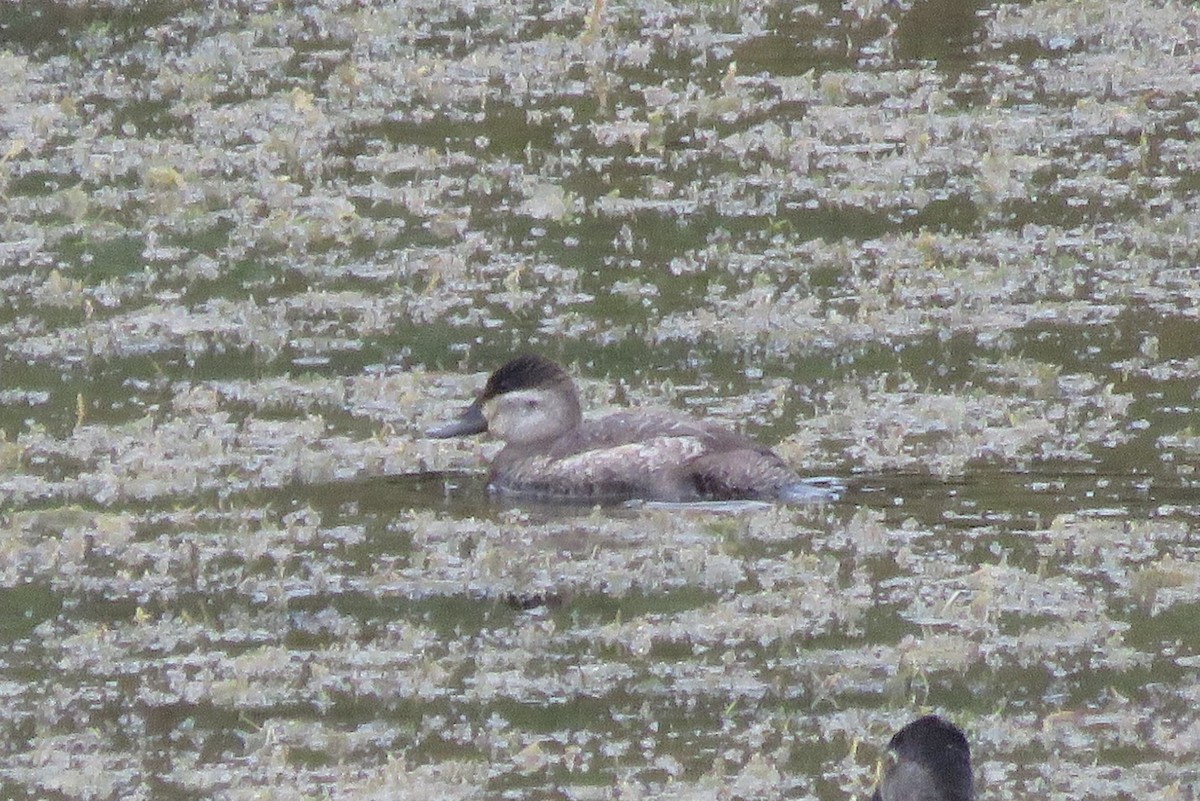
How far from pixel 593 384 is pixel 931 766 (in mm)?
7381

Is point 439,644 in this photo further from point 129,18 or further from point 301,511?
point 129,18

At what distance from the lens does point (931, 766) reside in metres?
6.88

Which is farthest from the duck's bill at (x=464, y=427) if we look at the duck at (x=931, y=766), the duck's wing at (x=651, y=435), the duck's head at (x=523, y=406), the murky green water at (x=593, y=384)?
the duck at (x=931, y=766)

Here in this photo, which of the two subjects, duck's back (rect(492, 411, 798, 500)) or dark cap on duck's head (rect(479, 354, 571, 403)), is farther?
dark cap on duck's head (rect(479, 354, 571, 403))

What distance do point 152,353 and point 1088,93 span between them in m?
8.41

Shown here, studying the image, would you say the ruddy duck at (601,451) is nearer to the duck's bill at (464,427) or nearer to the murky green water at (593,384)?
the duck's bill at (464,427)

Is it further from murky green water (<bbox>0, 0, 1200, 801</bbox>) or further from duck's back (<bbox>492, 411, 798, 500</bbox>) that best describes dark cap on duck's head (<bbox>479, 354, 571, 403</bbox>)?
murky green water (<bbox>0, 0, 1200, 801</bbox>)

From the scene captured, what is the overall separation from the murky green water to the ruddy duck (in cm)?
26

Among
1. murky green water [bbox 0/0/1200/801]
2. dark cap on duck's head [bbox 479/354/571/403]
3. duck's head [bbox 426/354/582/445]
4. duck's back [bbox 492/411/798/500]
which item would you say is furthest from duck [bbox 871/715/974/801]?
dark cap on duck's head [bbox 479/354/571/403]

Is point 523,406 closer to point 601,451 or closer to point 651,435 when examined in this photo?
point 601,451

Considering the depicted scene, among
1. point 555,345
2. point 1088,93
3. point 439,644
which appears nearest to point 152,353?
point 555,345

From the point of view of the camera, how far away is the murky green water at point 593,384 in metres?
9.05

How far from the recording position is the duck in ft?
22.5

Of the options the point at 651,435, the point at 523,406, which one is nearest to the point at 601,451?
the point at 651,435
